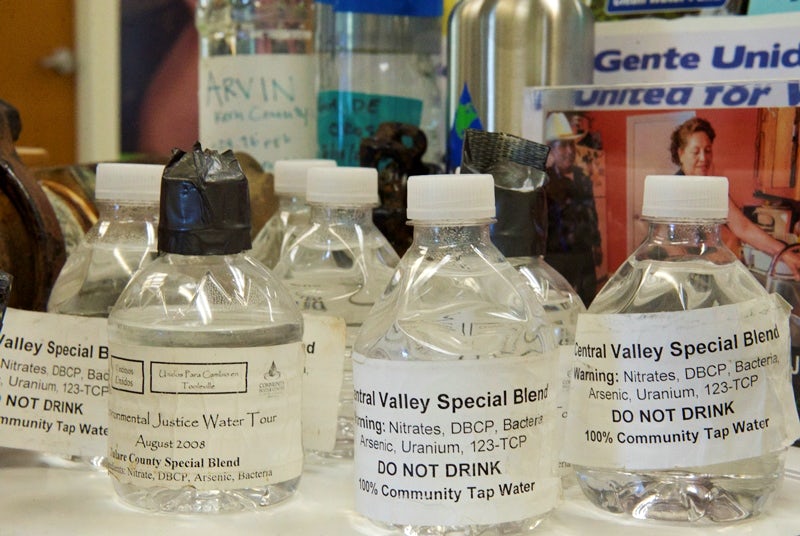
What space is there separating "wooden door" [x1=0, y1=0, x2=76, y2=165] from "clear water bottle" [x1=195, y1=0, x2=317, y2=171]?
55.5 inches

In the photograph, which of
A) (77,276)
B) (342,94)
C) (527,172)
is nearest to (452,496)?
(527,172)

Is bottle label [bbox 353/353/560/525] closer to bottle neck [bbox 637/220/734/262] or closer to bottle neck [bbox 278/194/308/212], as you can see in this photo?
bottle neck [bbox 637/220/734/262]

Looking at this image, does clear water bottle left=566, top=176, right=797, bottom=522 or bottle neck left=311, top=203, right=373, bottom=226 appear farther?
bottle neck left=311, top=203, right=373, bottom=226

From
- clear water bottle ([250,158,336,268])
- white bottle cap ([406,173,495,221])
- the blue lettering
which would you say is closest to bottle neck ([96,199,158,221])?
clear water bottle ([250,158,336,268])

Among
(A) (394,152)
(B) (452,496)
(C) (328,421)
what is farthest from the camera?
(A) (394,152)

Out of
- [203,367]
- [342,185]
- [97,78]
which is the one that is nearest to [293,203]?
[342,185]

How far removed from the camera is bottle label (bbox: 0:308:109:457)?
60 cm

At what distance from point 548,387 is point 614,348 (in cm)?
5

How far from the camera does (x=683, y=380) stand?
1.65ft

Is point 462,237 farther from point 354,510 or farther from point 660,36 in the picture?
point 660,36

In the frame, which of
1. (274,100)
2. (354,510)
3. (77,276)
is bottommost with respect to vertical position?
(354,510)

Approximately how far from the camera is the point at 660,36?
0.80 metres

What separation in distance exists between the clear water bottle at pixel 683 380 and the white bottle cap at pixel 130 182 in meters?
0.25

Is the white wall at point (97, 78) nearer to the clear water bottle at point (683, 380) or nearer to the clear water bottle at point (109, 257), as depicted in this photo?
the clear water bottle at point (109, 257)
